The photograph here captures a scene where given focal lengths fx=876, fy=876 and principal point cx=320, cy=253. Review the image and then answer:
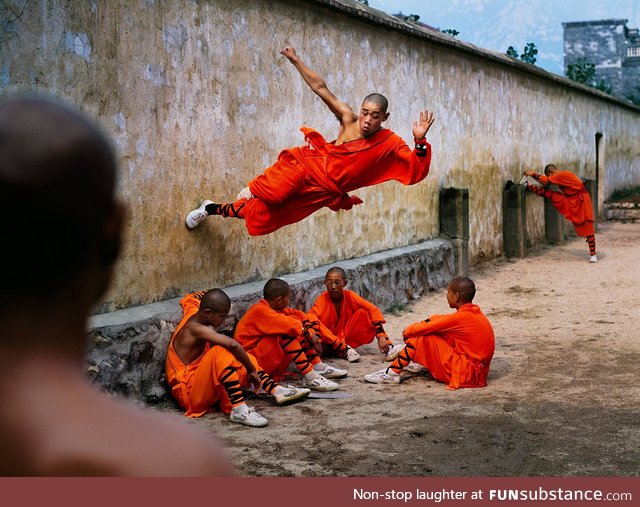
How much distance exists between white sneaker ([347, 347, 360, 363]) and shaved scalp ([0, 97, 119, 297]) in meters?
5.71

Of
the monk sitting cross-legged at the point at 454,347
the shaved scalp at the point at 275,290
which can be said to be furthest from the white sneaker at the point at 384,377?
the shaved scalp at the point at 275,290

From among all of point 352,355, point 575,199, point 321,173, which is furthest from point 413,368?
point 575,199

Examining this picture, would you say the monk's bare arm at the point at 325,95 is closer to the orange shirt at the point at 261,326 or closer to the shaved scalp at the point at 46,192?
the orange shirt at the point at 261,326

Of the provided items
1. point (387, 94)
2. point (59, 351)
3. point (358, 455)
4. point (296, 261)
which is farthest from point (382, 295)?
point (59, 351)

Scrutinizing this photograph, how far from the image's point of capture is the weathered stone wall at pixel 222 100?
491 centimetres

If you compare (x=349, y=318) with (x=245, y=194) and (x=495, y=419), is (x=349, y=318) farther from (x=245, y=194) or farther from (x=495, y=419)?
(x=495, y=419)

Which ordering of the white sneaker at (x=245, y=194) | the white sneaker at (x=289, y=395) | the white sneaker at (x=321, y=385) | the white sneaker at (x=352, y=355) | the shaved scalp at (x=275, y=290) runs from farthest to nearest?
the white sneaker at (x=352, y=355) → the white sneaker at (x=245, y=194) → the shaved scalp at (x=275, y=290) → the white sneaker at (x=321, y=385) → the white sneaker at (x=289, y=395)

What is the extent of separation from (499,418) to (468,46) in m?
7.57

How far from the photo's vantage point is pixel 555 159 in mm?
15688

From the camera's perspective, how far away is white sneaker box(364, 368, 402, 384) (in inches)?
234

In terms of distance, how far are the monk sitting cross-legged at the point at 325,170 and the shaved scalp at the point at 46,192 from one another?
15.7 feet

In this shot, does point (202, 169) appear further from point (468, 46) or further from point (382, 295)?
point (468, 46)

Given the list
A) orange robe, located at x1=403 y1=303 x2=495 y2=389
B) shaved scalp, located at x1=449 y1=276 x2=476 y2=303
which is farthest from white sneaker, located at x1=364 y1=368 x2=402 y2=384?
shaved scalp, located at x1=449 y1=276 x2=476 y2=303

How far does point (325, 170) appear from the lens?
5.98 m
